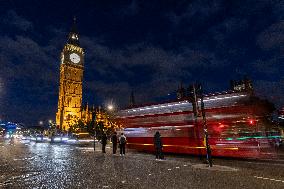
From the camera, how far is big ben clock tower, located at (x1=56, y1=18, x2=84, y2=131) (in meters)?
113

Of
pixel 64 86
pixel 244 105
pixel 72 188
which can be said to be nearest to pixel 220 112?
pixel 244 105

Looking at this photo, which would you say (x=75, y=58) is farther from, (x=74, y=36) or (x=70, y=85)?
(x=74, y=36)

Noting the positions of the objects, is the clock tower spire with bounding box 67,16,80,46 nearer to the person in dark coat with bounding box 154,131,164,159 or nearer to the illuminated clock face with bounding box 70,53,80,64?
the illuminated clock face with bounding box 70,53,80,64

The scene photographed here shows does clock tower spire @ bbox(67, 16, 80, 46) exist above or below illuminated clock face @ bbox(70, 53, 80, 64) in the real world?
above

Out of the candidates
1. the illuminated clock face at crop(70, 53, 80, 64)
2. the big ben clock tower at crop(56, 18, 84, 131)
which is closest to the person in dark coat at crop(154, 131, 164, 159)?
the big ben clock tower at crop(56, 18, 84, 131)

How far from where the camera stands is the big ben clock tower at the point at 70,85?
370 feet

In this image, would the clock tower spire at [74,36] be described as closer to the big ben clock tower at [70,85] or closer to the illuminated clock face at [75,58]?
the big ben clock tower at [70,85]

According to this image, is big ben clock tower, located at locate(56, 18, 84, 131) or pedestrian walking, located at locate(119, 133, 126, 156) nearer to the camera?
pedestrian walking, located at locate(119, 133, 126, 156)

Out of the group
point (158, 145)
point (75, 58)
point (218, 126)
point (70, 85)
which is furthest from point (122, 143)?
point (75, 58)

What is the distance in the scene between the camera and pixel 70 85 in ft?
392

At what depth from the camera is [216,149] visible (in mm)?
13453

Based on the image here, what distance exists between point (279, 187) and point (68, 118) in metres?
111

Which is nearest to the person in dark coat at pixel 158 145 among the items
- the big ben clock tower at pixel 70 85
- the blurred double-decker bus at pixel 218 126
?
the blurred double-decker bus at pixel 218 126

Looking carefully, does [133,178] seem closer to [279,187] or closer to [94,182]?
[94,182]
